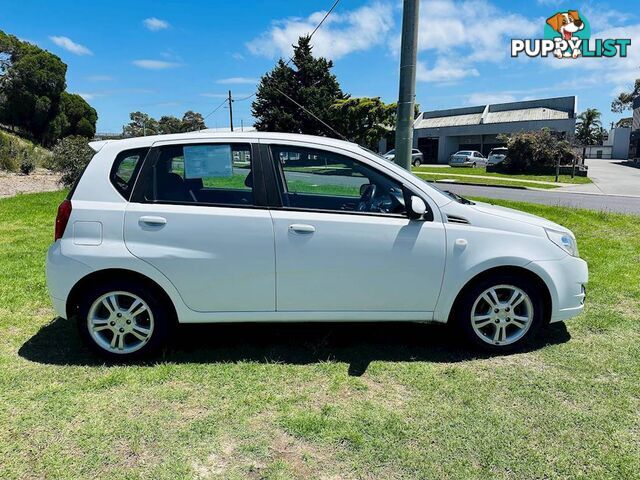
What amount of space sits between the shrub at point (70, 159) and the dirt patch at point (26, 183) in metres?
0.45

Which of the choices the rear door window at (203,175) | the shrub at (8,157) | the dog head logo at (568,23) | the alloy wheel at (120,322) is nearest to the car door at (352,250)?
the rear door window at (203,175)

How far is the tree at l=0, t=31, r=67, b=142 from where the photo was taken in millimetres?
39094

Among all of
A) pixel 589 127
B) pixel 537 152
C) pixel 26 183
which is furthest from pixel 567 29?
pixel 589 127

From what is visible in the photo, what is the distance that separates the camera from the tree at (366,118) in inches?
1608

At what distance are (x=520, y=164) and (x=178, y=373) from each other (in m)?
34.6

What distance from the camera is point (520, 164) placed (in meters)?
33.9

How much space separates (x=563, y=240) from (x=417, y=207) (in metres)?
1.35

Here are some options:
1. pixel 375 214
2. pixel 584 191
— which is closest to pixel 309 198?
pixel 375 214

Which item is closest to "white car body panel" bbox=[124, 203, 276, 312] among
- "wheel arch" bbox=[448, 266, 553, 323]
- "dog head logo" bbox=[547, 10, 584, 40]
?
"wheel arch" bbox=[448, 266, 553, 323]

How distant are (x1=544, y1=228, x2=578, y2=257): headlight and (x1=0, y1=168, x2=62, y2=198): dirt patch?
14.8 metres

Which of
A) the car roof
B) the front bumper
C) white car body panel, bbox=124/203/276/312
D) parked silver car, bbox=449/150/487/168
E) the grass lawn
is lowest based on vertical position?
the grass lawn

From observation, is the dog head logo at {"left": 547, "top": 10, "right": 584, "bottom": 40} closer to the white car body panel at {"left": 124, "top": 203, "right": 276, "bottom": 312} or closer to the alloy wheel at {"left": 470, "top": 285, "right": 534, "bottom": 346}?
the alloy wheel at {"left": 470, "top": 285, "right": 534, "bottom": 346}

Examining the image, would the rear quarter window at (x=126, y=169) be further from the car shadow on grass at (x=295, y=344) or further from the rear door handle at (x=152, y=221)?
the car shadow on grass at (x=295, y=344)

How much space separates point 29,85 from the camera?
39.5m
